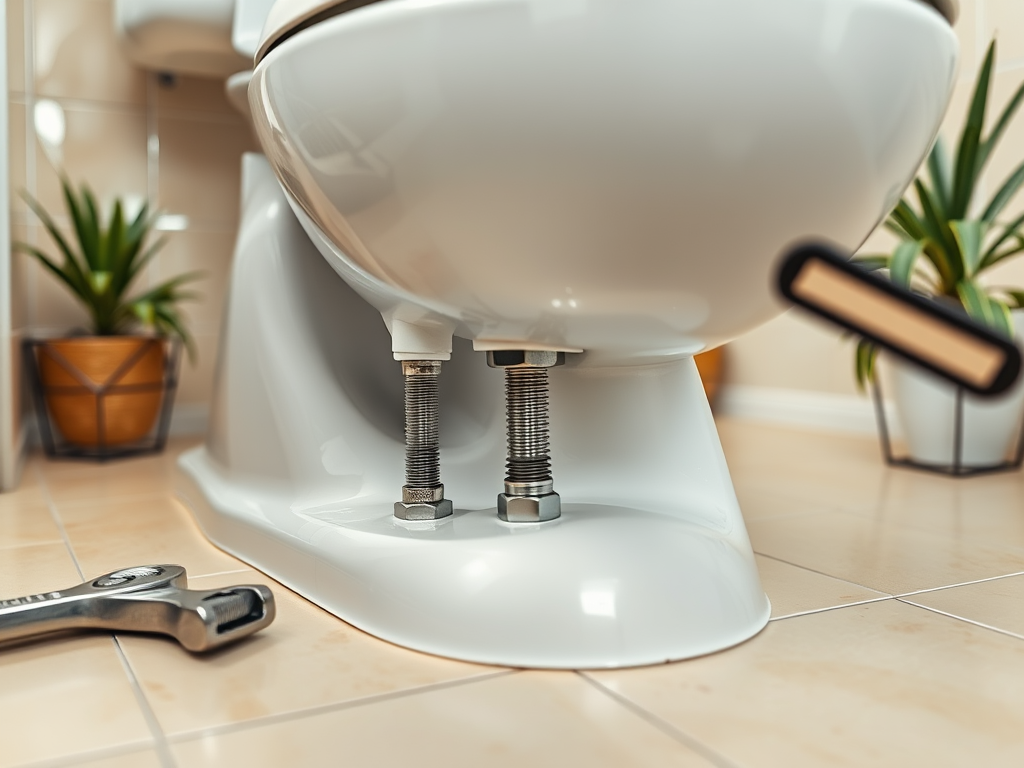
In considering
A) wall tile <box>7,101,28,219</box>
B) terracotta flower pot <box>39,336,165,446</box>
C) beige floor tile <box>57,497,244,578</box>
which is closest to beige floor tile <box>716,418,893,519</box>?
beige floor tile <box>57,497,244,578</box>

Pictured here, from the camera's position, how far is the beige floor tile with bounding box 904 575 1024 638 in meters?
0.63

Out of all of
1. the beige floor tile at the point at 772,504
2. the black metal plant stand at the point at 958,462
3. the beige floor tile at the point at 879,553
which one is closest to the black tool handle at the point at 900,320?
the beige floor tile at the point at 879,553

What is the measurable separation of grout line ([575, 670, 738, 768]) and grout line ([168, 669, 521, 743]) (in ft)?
0.20

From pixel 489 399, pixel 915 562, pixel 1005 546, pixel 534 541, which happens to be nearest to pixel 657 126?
pixel 534 541

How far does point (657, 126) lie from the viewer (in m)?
0.42

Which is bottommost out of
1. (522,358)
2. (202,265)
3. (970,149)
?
(522,358)

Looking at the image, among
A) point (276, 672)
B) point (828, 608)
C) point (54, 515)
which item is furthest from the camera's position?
point (54, 515)

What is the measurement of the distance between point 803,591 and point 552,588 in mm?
254

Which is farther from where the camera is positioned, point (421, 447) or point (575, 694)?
point (421, 447)

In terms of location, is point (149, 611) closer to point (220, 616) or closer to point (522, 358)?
point (220, 616)

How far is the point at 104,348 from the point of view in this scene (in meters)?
1.46

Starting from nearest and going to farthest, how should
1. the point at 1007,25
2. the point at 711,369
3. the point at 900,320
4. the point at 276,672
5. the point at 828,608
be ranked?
the point at 900,320
the point at 276,672
the point at 828,608
the point at 1007,25
the point at 711,369

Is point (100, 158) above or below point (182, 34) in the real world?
below

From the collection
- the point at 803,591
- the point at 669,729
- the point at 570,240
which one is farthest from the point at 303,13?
the point at 803,591
